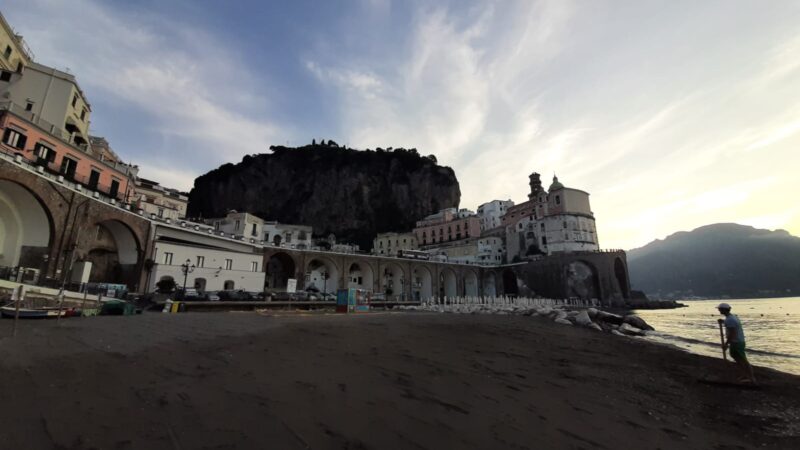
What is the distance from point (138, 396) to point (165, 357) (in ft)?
10.3

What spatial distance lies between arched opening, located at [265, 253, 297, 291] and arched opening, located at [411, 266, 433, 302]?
2355 cm

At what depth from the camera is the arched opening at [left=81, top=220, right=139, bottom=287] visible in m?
31.0

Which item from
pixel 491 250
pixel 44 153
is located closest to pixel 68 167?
pixel 44 153

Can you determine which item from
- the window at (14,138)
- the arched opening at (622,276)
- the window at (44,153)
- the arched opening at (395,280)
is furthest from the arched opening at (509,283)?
the window at (14,138)

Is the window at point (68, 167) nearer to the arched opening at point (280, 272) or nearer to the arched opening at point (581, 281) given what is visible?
the arched opening at point (280, 272)

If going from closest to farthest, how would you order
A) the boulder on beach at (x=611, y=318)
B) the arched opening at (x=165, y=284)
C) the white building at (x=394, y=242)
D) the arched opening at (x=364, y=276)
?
1. the boulder on beach at (x=611, y=318)
2. the arched opening at (x=165, y=284)
3. the arched opening at (x=364, y=276)
4. the white building at (x=394, y=242)

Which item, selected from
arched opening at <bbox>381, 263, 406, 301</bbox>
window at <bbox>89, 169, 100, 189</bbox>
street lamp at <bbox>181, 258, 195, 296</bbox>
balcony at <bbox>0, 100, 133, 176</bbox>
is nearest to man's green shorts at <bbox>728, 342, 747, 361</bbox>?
street lamp at <bbox>181, 258, 195, 296</bbox>

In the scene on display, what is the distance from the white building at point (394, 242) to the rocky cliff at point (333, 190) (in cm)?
463

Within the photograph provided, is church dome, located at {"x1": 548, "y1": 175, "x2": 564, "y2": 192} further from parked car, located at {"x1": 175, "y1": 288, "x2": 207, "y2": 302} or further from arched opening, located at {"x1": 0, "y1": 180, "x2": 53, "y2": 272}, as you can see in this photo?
arched opening, located at {"x1": 0, "y1": 180, "x2": 53, "y2": 272}

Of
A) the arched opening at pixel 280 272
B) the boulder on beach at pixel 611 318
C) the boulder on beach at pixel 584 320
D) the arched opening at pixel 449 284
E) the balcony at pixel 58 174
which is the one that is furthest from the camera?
the arched opening at pixel 449 284

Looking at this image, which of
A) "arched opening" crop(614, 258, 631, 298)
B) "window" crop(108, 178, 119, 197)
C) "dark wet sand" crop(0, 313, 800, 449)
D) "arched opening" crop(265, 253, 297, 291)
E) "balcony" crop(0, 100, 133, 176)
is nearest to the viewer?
"dark wet sand" crop(0, 313, 800, 449)

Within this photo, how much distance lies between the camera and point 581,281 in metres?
65.5

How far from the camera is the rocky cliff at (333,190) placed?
101062 mm

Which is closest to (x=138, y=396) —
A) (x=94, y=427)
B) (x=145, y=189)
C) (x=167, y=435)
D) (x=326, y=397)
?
(x=94, y=427)
